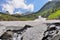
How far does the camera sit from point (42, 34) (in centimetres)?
134

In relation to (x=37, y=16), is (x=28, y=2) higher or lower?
higher

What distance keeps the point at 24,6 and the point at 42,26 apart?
368mm

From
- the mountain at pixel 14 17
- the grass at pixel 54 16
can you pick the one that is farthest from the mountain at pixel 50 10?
the mountain at pixel 14 17

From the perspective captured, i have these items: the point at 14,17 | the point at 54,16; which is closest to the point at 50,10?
the point at 54,16

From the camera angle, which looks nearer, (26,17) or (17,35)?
(17,35)

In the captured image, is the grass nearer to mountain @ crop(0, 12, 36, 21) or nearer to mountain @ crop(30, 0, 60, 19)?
mountain @ crop(30, 0, 60, 19)

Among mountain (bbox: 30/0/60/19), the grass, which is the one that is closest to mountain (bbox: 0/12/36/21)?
mountain (bbox: 30/0/60/19)

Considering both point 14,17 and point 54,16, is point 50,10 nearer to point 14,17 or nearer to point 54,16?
point 54,16

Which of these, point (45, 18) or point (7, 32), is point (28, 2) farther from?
point (7, 32)

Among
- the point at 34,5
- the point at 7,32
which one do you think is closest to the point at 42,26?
the point at 34,5

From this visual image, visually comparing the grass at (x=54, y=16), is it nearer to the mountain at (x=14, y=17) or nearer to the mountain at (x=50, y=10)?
the mountain at (x=50, y=10)

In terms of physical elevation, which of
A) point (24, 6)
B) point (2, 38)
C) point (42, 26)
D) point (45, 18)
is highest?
point (24, 6)

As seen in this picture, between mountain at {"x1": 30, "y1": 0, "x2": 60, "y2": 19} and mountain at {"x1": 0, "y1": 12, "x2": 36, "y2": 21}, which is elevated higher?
mountain at {"x1": 30, "y1": 0, "x2": 60, "y2": 19}

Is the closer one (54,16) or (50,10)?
(54,16)
